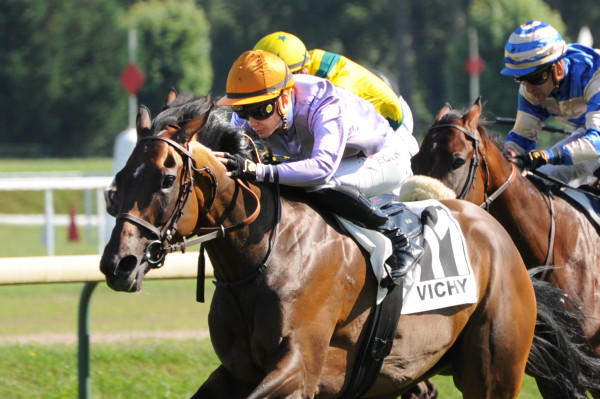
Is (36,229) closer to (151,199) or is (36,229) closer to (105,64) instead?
(151,199)

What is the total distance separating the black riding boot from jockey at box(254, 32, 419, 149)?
1.33m

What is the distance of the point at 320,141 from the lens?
13.0 feet

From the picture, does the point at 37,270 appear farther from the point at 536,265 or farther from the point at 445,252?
the point at 536,265

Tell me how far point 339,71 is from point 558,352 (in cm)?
183

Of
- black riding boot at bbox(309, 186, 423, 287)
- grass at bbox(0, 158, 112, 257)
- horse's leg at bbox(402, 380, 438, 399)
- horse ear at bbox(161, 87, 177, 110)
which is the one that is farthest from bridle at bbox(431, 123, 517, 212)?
grass at bbox(0, 158, 112, 257)

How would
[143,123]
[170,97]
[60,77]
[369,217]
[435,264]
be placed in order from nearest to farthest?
[143,123] < [170,97] < [369,217] < [435,264] < [60,77]

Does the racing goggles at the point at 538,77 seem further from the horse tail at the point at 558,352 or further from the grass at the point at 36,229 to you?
the grass at the point at 36,229

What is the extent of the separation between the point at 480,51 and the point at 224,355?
4135 centimetres

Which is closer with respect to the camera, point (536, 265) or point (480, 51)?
point (536, 265)

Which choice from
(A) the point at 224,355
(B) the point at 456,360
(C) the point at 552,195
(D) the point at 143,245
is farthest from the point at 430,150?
(D) the point at 143,245

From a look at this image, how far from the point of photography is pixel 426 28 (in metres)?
56.8

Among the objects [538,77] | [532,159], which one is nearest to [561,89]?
[538,77]

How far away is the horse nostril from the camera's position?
338 cm

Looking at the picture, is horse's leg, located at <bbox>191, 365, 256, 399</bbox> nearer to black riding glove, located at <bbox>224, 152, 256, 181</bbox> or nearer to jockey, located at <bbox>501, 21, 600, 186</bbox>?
black riding glove, located at <bbox>224, 152, 256, 181</bbox>
